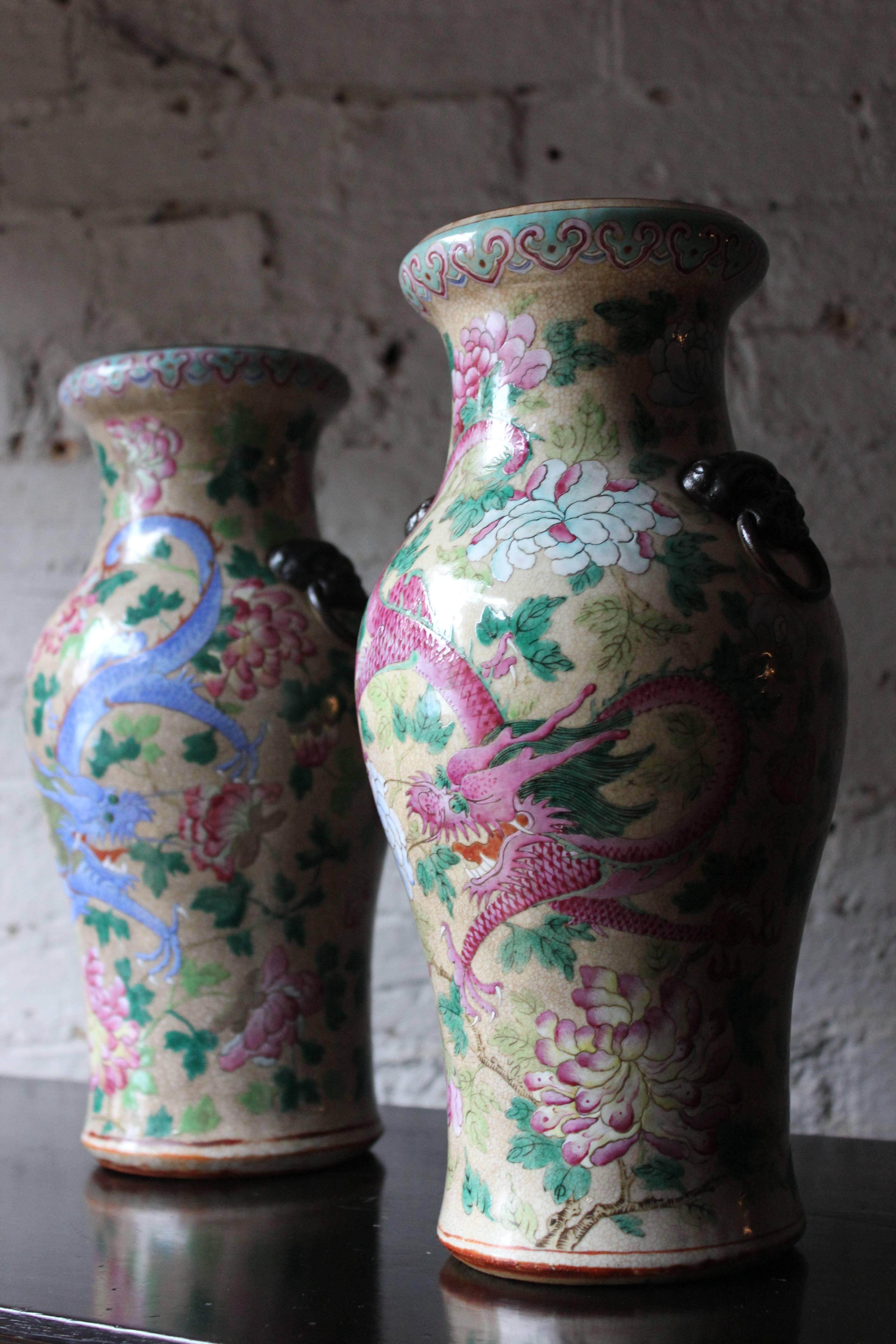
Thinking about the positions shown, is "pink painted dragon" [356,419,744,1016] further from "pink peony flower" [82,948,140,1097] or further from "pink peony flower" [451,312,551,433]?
"pink peony flower" [82,948,140,1097]

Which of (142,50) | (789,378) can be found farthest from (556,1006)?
(142,50)

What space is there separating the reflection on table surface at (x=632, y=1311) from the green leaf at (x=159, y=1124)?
25 centimetres

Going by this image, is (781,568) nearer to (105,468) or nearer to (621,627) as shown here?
(621,627)

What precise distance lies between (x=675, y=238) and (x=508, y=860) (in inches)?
11.7

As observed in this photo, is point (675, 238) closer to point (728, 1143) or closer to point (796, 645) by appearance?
point (796, 645)

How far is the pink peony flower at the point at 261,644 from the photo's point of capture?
33.7 inches

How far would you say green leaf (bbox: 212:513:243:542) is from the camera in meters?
0.90

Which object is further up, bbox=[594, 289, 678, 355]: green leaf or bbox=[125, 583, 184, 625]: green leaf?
bbox=[594, 289, 678, 355]: green leaf

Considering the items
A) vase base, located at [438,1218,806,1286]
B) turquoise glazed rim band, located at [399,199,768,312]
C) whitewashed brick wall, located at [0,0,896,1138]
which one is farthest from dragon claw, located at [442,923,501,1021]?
whitewashed brick wall, located at [0,0,896,1138]

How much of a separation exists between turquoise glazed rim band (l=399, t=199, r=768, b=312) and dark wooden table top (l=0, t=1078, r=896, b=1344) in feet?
1.52

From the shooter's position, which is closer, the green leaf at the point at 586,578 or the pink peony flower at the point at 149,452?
the green leaf at the point at 586,578

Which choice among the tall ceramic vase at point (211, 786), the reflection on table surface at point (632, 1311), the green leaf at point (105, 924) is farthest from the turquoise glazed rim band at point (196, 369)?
the reflection on table surface at point (632, 1311)

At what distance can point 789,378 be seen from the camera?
3.77 ft

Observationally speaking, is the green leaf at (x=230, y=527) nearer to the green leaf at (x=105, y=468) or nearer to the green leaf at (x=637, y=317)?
the green leaf at (x=105, y=468)
